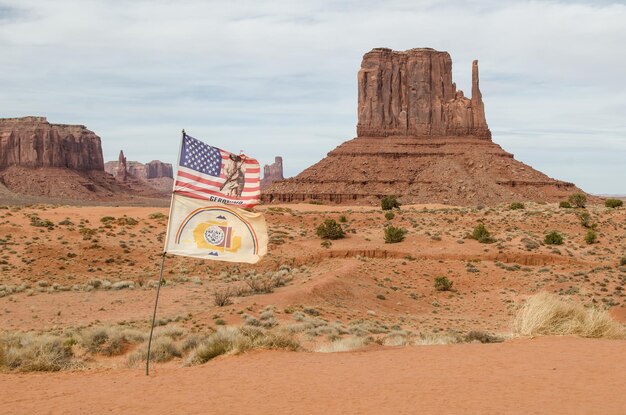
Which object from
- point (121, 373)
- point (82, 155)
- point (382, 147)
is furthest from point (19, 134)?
point (121, 373)

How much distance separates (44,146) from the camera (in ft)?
562

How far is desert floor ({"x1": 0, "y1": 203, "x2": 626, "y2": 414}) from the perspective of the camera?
36.3ft

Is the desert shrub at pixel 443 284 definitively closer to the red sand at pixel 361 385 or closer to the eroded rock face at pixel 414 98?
the red sand at pixel 361 385

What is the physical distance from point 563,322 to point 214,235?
8.77 m

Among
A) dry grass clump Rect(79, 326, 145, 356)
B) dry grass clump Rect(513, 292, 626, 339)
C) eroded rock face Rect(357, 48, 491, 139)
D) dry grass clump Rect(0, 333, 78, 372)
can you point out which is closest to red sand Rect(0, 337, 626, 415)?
dry grass clump Rect(0, 333, 78, 372)

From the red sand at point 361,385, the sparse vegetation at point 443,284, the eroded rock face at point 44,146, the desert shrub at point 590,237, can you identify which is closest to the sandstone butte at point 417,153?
the desert shrub at point 590,237

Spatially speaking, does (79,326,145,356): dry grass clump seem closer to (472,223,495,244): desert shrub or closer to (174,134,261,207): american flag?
(174,134,261,207): american flag

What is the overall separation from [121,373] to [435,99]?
120 meters

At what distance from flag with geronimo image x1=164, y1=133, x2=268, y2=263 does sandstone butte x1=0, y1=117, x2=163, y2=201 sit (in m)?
143

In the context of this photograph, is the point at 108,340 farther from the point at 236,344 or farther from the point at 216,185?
the point at 216,185

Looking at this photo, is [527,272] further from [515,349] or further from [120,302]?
[515,349]

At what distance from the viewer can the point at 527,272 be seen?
1432 inches

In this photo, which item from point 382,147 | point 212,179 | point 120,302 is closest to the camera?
point 212,179

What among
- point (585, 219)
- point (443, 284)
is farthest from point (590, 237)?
point (443, 284)
